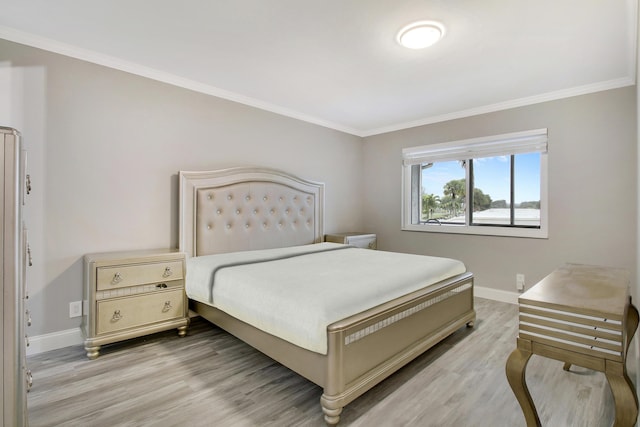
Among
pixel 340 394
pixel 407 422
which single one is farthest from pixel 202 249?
pixel 407 422

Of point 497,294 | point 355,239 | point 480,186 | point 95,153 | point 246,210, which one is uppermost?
point 95,153

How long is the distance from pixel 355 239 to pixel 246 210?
1545 mm

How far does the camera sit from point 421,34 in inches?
82.7

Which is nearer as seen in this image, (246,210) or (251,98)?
(246,210)

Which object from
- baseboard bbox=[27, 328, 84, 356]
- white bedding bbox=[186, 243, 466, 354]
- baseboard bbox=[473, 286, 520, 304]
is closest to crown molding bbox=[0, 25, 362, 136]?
white bedding bbox=[186, 243, 466, 354]

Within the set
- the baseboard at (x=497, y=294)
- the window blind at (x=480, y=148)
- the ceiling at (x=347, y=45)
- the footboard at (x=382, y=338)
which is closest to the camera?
the footboard at (x=382, y=338)

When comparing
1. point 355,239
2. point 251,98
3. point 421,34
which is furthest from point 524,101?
point 251,98

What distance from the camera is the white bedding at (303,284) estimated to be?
5.33 ft

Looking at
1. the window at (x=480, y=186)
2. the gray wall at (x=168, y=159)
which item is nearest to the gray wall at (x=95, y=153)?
the gray wall at (x=168, y=159)

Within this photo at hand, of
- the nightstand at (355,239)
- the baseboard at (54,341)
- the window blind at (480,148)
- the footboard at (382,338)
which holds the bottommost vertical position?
the baseboard at (54,341)

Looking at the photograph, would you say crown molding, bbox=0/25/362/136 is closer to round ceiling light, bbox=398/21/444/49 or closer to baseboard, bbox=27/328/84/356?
round ceiling light, bbox=398/21/444/49

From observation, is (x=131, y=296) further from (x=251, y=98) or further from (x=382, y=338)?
(x=251, y=98)

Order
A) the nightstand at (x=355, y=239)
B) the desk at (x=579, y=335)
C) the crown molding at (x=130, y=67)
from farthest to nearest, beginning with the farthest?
the nightstand at (x=355, y=239) < the crown molding at (x=130, y=67) < the desk at (x=579, y=335)

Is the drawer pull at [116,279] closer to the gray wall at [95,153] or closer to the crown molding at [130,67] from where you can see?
the gray wall at [95,153]
